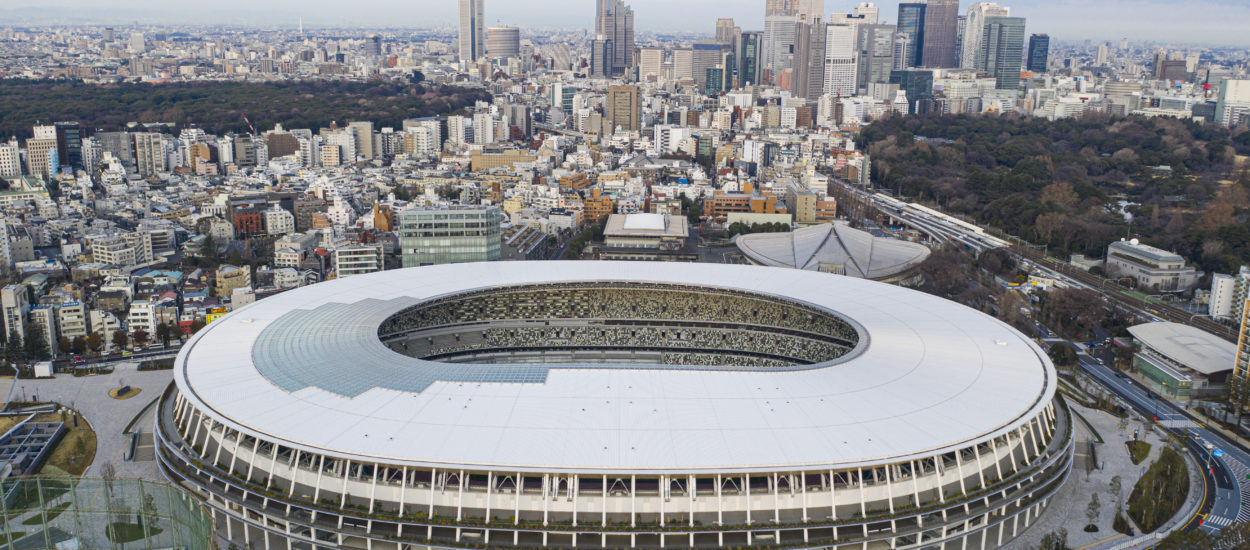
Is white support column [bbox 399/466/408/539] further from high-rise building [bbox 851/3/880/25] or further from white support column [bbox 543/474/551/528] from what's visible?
high-rise building [bbox 851/3/880/25]

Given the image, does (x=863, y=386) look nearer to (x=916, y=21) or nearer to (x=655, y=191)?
(x=655, y=191)

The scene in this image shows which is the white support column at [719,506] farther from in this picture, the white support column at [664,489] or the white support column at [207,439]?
the white support column at [207,439]

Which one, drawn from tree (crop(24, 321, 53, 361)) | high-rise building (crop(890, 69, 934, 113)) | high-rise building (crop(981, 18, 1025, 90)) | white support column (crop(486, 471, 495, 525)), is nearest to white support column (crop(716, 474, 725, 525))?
white support column (crop(486, 471, 495, 525))

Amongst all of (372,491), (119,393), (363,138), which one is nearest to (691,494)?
(372,491)

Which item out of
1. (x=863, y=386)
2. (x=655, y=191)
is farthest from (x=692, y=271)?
(x=655, y=191)

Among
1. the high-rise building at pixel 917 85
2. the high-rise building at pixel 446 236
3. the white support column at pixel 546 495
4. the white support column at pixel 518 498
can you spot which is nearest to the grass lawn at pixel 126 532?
the white support column at pixel 518 498

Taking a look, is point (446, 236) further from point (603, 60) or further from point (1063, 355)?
point (603, 60)
